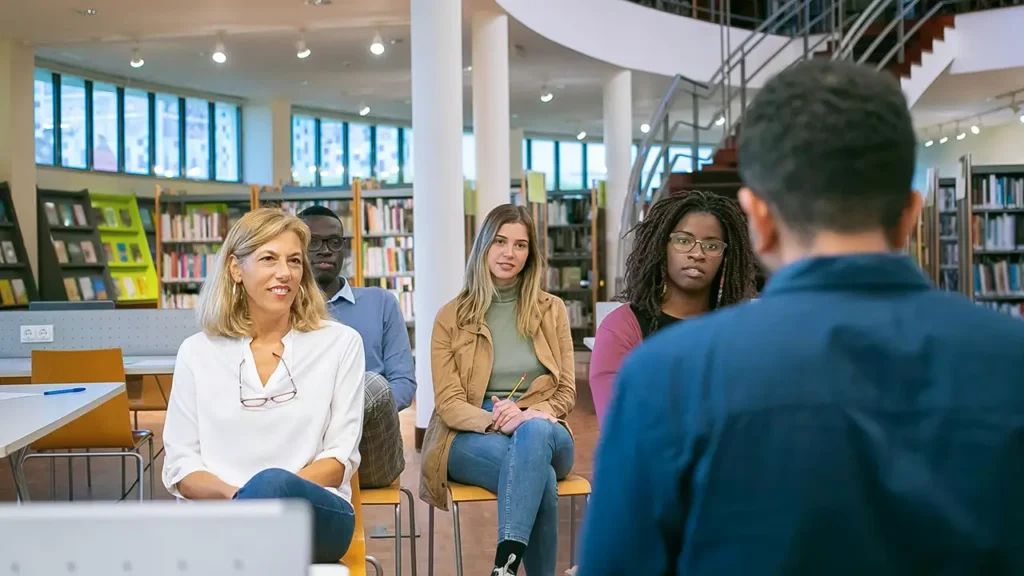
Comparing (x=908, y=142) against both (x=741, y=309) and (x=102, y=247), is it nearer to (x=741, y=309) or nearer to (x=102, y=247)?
(x=741, y=309)

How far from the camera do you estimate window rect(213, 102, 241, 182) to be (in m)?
12.8

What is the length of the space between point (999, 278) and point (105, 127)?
9860 millimetres

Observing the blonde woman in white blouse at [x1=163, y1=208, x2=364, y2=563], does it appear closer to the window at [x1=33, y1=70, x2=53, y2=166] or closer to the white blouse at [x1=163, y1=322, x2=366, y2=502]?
the white blouse at [x1=163, y1=322, x2=366, y2=502]

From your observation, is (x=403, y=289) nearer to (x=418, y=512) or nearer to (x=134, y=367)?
(x=418, y=512)

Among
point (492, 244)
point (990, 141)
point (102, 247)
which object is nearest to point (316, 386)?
point (492, 244)

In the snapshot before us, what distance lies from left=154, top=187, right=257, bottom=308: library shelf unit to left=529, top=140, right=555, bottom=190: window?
8.14 meters

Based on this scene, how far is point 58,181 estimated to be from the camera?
34.9 feet

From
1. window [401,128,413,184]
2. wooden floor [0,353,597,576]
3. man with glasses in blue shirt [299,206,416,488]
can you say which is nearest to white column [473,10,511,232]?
wooden floor [0,353,597,576]

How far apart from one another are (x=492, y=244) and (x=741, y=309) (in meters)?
2.39

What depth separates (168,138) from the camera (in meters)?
12.3

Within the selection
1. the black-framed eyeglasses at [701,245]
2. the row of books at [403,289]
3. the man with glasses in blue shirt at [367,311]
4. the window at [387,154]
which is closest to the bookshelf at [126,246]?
the row of books at [403,289]

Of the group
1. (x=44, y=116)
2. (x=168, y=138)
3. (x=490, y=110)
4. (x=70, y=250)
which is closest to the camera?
(x=490, y=110)

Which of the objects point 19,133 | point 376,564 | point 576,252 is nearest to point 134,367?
point 376,564

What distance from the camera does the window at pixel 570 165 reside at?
1736cm
